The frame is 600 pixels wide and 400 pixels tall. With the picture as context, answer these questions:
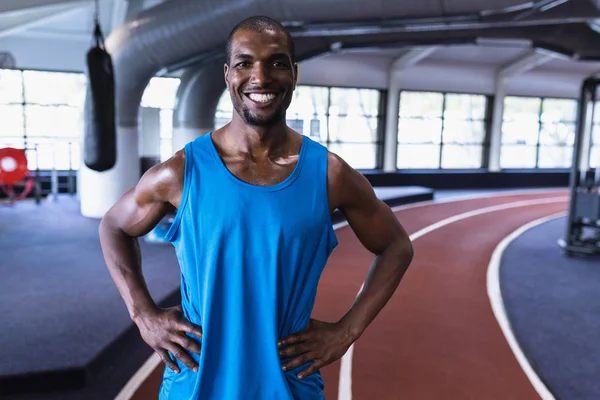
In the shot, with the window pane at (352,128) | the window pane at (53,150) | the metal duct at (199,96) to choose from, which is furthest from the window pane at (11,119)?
the window pane at (352,128)

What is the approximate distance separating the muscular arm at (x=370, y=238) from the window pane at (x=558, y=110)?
51.2ft

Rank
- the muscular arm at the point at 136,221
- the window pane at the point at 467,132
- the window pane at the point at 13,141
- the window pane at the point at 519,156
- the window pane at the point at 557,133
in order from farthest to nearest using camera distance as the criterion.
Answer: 1. the window pane at the point at 519,156
2. the window pane at the point at 467,132
3. the window pane at the point at 557,133
4. the window pane at the point at 13,141
5. the muscular arm at the point at 136,221

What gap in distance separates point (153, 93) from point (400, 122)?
628cm

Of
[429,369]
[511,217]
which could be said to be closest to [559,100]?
[511,217]

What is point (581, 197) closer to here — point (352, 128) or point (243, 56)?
point (243, 56)

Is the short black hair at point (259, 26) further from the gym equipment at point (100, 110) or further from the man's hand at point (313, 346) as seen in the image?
the gym equipment at point (100, 110)

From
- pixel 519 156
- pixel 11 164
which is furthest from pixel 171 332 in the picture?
pixel 519 156

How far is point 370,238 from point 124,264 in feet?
2.32

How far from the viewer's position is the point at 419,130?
51.4ft

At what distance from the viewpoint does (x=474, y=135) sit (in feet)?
64.7

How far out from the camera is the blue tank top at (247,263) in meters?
1.31

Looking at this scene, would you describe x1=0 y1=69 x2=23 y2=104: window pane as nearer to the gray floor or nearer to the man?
the gray floor

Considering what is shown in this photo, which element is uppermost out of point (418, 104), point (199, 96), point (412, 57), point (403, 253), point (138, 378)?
point (412, 57)

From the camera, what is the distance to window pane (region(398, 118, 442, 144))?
46.4 feet
